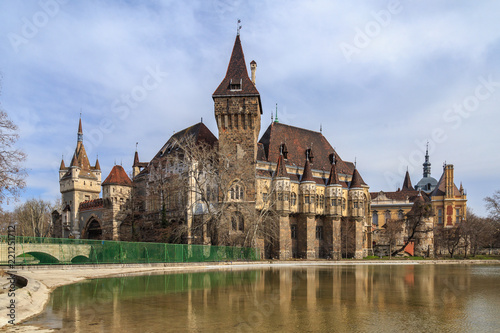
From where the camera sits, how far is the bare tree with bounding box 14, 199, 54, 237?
3331 inches

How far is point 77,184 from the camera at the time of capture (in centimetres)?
9356

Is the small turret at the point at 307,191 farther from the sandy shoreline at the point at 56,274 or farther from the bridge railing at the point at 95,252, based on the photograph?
the bridge railing at the point at 95,252

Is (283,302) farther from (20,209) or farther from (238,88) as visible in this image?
(20,209)

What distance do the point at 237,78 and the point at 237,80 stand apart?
0.36m

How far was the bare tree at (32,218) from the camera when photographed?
278 feet

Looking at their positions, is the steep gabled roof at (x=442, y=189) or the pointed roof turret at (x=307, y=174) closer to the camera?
the pointed roof turret at (x=307, y=174)

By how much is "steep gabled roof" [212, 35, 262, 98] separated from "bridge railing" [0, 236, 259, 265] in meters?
21.0

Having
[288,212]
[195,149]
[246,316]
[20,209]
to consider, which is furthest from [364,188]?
[20,209]

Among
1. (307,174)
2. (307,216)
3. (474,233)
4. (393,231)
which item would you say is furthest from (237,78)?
(474,233)

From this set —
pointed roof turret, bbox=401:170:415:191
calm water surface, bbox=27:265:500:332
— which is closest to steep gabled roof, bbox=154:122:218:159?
calm water surface, bbox=27:265:500:332

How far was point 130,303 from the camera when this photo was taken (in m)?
14.9

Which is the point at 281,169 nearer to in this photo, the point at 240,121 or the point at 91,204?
the point at 240,121

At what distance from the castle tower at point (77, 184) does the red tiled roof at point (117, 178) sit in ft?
70.5

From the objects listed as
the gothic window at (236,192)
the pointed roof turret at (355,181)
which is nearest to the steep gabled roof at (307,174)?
the pointed roof turret at (355,181)
